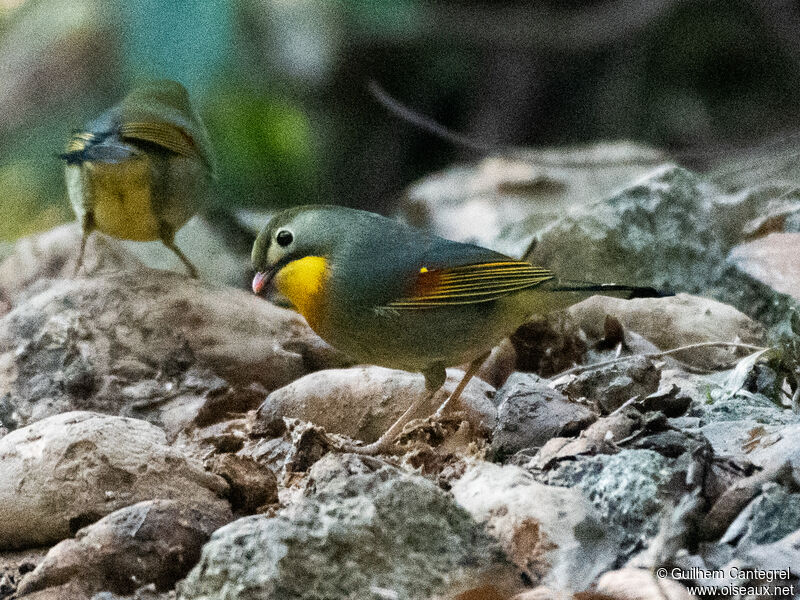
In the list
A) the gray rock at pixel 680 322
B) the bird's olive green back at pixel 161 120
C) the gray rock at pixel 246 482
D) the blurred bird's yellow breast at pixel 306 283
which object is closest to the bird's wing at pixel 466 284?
the blurred bird's yellow breast at pixel 306 283

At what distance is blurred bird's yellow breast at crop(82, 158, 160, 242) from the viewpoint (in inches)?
130

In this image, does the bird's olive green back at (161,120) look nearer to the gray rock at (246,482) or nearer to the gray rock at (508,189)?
the gray rock at (246,482)

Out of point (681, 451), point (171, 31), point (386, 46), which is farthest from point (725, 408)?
point (386, 46)

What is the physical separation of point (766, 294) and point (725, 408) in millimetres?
999

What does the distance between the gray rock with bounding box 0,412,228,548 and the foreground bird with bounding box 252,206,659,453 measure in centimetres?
51

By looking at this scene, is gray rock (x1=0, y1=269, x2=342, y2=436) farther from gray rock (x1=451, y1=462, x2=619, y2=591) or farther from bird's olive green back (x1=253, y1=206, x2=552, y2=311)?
gray rock (x1=451, y1=462, x2=619, y2=591)

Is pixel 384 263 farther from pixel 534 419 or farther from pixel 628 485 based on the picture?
pixel 628 485

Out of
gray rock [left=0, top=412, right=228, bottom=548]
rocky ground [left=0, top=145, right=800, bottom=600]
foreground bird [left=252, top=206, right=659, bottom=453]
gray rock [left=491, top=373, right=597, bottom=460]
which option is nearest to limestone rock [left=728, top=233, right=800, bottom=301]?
rocky ground [left=0, top=145, right=800, bottom=600]

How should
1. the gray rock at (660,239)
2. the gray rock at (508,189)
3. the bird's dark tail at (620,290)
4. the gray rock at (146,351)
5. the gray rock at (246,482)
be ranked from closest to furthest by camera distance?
the gray rock at (246,482), the bird's dark tail at (620,290), the gray rock at (146,351), the gray rock at (660,239), the gray rock at (508,189)

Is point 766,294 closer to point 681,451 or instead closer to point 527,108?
point 681,451

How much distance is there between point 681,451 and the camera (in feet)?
6.98

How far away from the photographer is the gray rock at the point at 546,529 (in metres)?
1.75

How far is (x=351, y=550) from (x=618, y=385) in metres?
1.17

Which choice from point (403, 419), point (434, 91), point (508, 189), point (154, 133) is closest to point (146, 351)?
point (154, 133)
